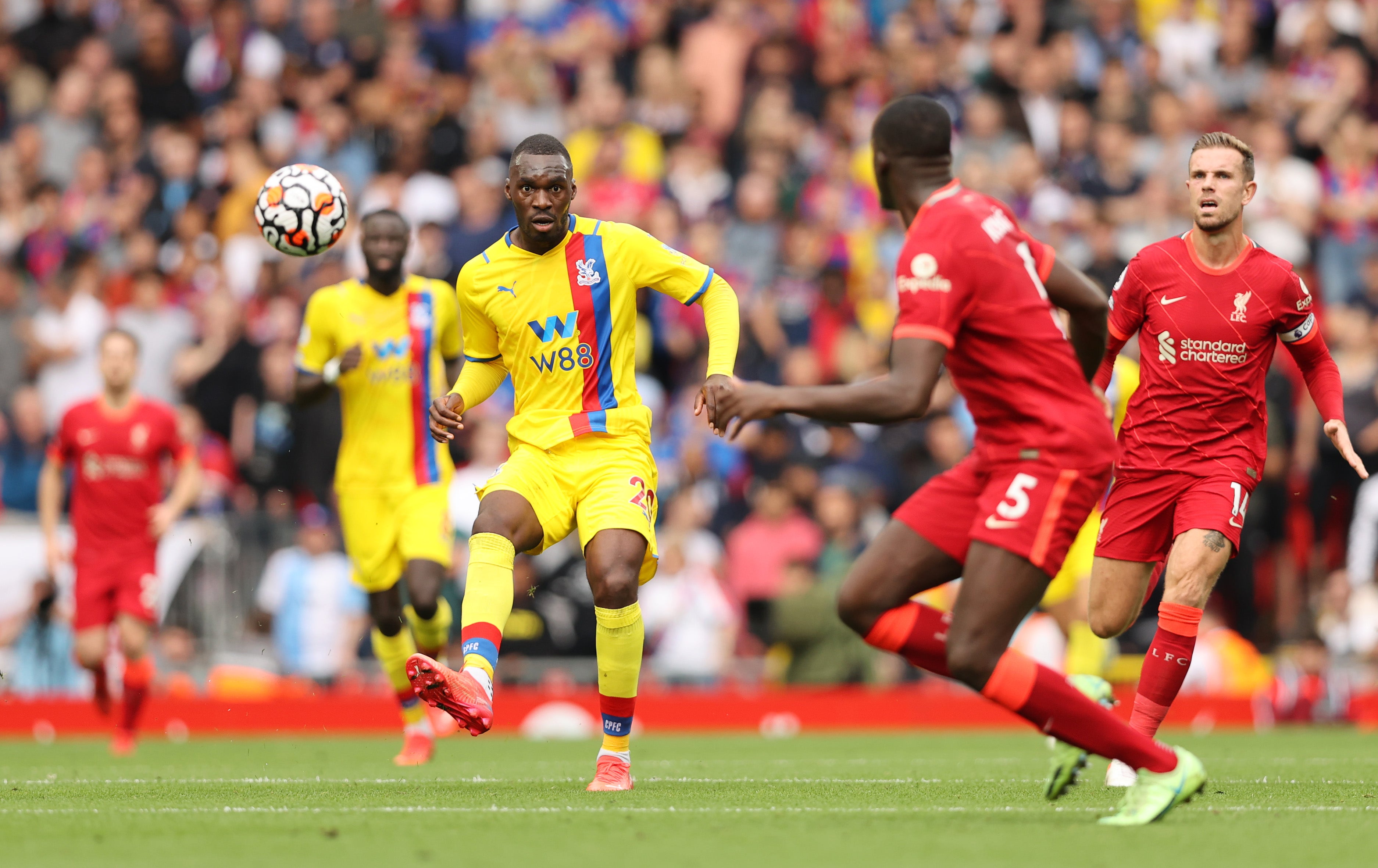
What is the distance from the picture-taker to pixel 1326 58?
18.3 metres

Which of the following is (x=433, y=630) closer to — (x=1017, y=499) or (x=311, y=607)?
(x=311, y=607)

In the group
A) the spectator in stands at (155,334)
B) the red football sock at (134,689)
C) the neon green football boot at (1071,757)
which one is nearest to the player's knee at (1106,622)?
the neon green football boot at (1071,757)

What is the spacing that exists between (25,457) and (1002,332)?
11.8m

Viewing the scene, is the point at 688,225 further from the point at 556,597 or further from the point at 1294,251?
the point at 1294,251

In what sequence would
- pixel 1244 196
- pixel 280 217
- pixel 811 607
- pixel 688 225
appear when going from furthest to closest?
pixel 688 225 → pixel 811 607 → pixel 280 217 → pixel 1244 196

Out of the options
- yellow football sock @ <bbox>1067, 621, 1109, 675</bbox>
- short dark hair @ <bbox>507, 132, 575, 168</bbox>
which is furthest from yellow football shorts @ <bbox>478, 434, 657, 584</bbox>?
yellow football sock @ <bbox>1067, 621, 1109, 675</bbox>

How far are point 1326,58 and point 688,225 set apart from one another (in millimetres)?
6894

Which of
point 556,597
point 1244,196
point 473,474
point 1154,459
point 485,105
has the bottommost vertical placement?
point 556,597

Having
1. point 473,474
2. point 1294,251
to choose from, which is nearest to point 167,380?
point 473,474

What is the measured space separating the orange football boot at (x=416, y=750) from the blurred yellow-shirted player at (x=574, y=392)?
95.4 inches

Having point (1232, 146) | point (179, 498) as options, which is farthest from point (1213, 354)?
point (179, 498)

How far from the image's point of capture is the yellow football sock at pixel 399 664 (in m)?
10.6

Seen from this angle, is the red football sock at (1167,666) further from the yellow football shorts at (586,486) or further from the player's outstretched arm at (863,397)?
the player's outstretched arm at (863,397)

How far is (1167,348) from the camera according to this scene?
27.7 feet
